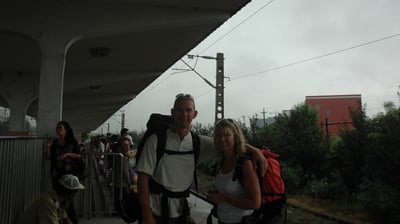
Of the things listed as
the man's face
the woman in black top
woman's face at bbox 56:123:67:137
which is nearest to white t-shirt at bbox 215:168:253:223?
the man's face

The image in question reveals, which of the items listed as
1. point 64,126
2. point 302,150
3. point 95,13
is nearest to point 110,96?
point 302,150

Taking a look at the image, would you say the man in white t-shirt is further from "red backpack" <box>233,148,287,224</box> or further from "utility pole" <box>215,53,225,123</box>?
"utility pole" <box>215,53,225,123</box>

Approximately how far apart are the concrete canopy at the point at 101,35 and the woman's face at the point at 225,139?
535 cm

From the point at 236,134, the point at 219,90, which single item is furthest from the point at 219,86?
the point at 236,134

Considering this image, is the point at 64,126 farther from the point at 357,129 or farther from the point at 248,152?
the point at 357,129

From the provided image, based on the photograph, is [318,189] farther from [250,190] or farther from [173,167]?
[173,167]

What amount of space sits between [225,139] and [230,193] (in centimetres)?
Answer: 35

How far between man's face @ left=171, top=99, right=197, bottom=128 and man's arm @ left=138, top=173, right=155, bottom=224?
1.29ft

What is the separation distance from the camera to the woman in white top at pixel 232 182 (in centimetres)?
216

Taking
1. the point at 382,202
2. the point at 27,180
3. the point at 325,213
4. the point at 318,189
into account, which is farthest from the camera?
the point at 318,189

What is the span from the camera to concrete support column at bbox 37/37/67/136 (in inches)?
256

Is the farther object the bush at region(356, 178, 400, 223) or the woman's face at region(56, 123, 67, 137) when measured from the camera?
the bush at region(356, 178, 400, 223)

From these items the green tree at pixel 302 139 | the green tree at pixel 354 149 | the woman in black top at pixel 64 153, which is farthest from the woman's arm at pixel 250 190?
the green tree at pixel 302 139

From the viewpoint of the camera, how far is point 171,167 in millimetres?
2209
